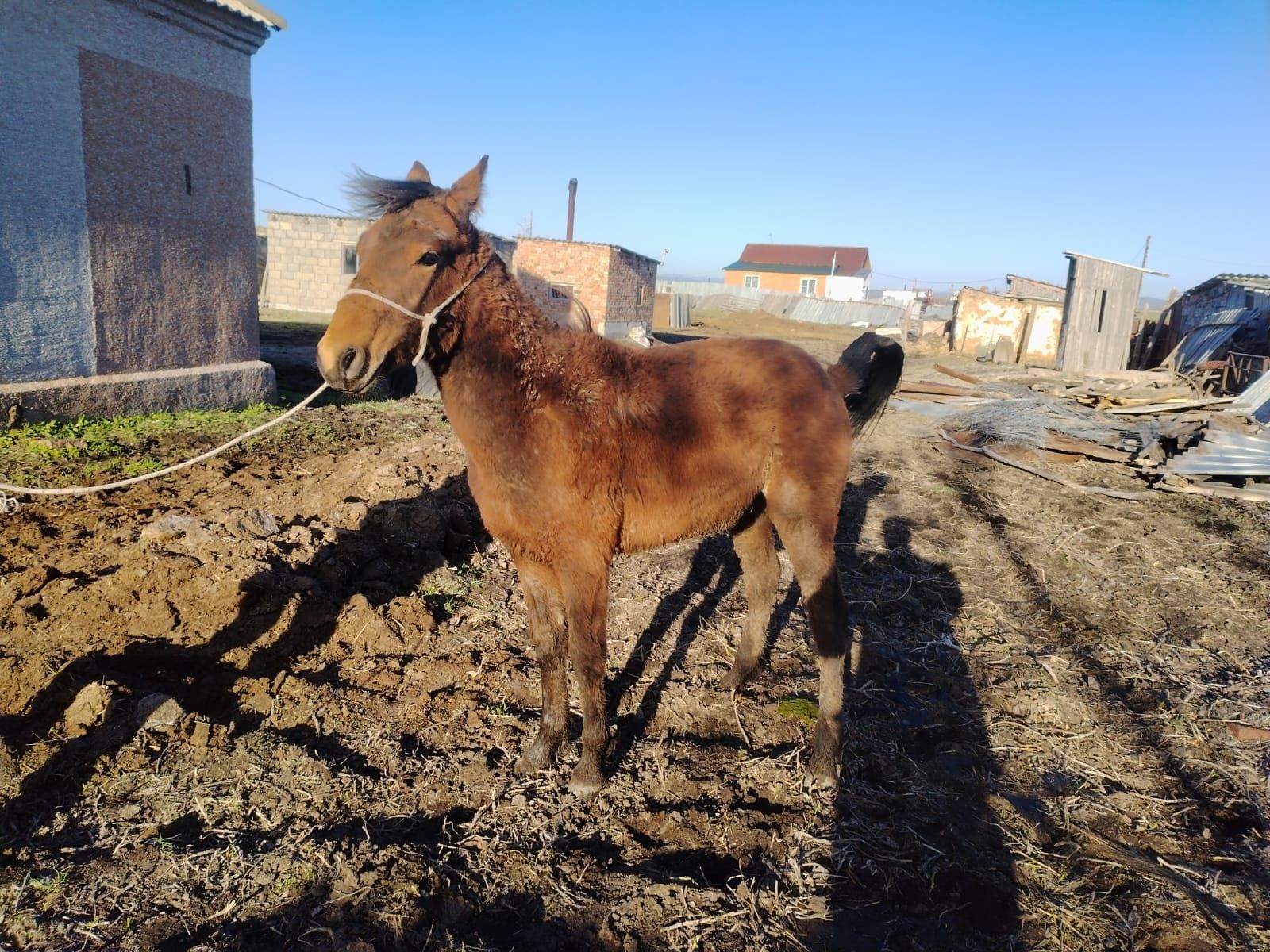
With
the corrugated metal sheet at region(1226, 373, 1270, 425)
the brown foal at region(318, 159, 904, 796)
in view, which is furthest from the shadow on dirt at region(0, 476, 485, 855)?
the corrugated metal sheet at region(1226, 373, 1270, 425)

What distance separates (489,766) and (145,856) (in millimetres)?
1356

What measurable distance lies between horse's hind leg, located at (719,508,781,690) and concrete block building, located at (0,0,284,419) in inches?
313

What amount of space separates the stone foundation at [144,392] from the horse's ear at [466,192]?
735 centimetres

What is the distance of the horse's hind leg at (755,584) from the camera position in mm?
4223

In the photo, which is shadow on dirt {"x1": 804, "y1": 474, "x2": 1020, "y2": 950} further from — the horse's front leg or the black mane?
the black mane

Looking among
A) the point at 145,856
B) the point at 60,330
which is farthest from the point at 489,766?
the point at 60,330

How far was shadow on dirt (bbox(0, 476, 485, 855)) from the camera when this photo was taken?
9.56ft

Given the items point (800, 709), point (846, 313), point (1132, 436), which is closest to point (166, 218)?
point (800, 709)

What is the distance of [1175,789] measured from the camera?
11.1ft

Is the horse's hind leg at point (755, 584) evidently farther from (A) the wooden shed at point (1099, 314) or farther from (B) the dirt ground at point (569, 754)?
(A) the wooden shed at point (1099, 314)

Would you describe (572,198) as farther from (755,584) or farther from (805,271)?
(805,271)

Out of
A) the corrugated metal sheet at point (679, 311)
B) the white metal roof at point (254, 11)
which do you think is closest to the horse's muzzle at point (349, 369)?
the white metal roof at point (254, 11)

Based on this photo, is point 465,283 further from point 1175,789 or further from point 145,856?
point 1175,789

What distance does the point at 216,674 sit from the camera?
378 cm
